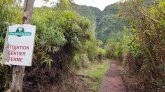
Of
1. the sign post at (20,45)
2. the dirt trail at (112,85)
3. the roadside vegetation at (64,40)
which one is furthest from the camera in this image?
the dirt trail at (112,85)

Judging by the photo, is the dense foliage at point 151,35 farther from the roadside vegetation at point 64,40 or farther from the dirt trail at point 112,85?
the dirt trail at point 112,85

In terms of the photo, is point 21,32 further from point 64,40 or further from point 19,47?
point 64,40

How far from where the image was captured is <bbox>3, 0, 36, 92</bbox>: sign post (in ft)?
17.1

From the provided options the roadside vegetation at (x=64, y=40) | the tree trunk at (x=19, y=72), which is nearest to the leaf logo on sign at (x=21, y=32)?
the tree trunk at (x=19, y=72)

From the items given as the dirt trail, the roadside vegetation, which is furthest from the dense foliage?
the dirt trail

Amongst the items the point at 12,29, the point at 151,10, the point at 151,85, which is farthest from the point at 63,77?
the point at 12,29

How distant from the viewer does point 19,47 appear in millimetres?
5250

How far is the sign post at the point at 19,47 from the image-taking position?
522 cm

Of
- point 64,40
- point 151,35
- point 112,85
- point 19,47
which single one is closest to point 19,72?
point 19,47

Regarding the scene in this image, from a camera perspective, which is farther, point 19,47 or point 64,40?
point 64,40

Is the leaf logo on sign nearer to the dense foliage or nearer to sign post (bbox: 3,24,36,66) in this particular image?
sign post (bbox: 3,24,36,66)

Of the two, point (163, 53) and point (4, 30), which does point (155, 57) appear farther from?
point (4, 30)

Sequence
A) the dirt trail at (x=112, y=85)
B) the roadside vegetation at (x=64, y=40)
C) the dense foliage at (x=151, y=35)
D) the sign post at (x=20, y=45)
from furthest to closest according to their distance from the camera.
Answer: the dirt trail at (x=112, y=85), the dense foliage at (x=151, y=35), the roadside vegetation at (x=64, y=40), the sign post at (x=20, y=45)

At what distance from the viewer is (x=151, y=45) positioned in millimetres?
9312
